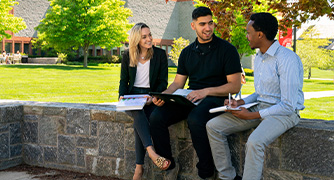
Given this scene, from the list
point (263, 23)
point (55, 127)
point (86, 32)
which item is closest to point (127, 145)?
point (55, 127)

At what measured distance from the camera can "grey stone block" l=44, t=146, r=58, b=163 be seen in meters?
5.50

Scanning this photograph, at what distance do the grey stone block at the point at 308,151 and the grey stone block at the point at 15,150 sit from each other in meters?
3.64

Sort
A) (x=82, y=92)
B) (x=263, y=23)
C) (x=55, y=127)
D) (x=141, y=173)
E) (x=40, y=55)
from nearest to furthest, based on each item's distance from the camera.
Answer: (x=263, y=23) → (x=141, y=173) → (x=55, y=127) → (x=82, y=92) → (x=40, y=55)

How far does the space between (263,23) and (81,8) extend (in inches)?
1354

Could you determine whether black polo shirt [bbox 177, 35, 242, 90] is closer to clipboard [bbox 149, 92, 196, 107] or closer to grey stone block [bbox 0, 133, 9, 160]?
clipboard [bbox 149, 92, 196, 107]

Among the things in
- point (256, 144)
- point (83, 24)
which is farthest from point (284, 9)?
point (83, 24)

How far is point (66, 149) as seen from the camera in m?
5.41

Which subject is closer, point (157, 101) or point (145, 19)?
point (157, 101)

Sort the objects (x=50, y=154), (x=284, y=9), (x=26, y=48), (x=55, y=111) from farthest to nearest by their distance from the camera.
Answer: (x=26, y=48) < (x=284, y=9) < (x=50, y=154) < (x=55, y=111)

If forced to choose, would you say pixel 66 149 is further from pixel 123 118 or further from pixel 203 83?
pixel 203 83

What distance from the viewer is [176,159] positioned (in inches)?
183

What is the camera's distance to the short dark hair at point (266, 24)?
3.67 metres

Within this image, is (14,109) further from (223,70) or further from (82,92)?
(82,92)

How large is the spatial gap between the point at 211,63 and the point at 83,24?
33.0 metres
